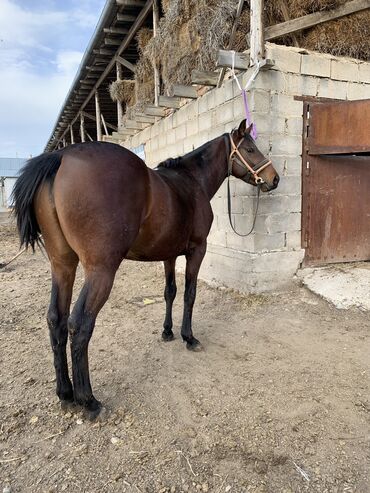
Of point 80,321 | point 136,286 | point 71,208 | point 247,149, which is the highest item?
point 247,149

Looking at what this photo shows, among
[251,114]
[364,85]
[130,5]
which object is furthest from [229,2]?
[130,5]

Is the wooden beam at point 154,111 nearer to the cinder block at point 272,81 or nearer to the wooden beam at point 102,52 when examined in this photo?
the cinder block at point 272,81

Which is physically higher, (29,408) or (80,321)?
(80,321)

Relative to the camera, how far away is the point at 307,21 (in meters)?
4.42

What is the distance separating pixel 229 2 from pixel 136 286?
412 cm

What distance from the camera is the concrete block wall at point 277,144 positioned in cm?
445

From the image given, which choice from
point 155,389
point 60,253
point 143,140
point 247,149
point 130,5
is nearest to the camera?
point 60,253

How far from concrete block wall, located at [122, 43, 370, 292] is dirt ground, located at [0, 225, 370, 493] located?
71 cm

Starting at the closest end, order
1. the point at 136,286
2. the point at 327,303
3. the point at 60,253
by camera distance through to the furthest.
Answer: the point at 60,253 < the point at 327,303 < the point at 136,286

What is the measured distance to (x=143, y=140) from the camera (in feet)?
26.4

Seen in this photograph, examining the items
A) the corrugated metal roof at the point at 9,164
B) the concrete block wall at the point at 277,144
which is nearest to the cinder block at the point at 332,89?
the concrete block wall at the point at 277,144

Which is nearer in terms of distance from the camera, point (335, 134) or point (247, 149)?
point (247, 149)

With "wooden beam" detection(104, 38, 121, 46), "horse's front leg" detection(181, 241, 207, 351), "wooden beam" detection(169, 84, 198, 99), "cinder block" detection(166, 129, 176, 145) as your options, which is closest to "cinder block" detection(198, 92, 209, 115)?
"wooden beam" detection(169, 84, 198, 99)

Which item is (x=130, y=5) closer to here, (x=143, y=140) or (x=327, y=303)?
(x=143, y=140)
